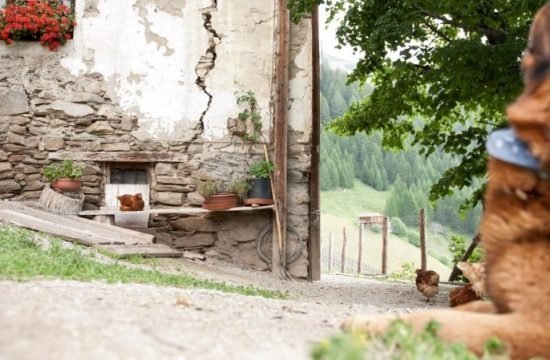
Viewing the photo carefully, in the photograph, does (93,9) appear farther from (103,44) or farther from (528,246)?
(528,246)

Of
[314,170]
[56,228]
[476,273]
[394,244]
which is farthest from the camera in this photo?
[394,244]

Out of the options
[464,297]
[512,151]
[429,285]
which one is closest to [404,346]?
[512,151]

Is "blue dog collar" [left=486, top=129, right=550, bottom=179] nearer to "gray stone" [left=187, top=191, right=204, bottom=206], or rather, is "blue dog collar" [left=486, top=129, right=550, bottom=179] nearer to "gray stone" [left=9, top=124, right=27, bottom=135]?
"gray stone" [left=187, top=191, right=204, bottom=206]

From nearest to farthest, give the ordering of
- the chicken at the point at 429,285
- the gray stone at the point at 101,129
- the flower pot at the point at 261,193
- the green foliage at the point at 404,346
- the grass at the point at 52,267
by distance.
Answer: the green foliage at the point at 404,346
the grass at the point at 52,267
the chicken at the point at 429,285
the flower pot at the point at 261,193
the gray stone at the point at 101,129

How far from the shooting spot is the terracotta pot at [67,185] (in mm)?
10172

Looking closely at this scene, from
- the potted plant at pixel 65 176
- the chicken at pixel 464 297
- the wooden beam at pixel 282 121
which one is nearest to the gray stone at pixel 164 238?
the potted plant at pixel 65 176

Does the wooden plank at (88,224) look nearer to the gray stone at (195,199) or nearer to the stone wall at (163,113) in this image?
the stone wall at (163,113)

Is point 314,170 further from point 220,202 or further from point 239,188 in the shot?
point 220,202

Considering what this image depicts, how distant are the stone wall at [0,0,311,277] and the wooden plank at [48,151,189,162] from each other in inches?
2.2

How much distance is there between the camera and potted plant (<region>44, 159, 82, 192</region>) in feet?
33.4

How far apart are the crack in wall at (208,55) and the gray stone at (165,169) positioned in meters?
1.17

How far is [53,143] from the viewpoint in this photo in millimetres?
10672

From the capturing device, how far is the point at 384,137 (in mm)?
12211

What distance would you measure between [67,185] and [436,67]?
5923 mm
